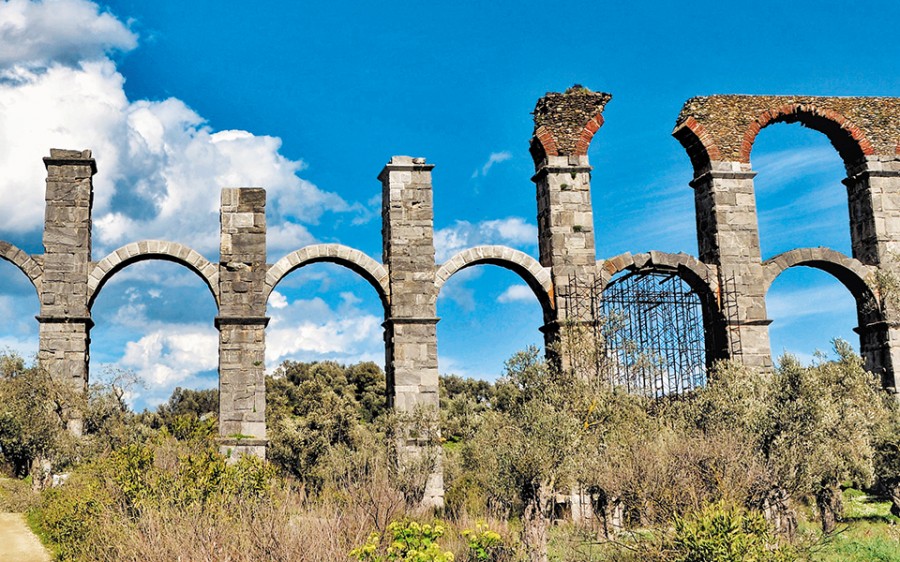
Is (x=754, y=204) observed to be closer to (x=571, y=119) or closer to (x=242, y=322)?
(x=571, y=119)

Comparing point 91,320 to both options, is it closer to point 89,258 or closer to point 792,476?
point 89,258

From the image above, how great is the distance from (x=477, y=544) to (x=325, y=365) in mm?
37503

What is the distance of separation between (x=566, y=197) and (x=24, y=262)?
12.8m

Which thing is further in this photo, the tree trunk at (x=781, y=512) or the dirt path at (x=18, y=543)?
the dirt path at (x=18, y=543)

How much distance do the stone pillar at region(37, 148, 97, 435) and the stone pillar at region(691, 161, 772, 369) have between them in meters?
15.1

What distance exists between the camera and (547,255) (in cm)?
2325

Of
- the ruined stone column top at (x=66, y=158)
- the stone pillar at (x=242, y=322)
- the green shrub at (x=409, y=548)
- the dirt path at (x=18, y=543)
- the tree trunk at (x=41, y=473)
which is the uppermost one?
the ruined stone column top at (x=66, y=158)

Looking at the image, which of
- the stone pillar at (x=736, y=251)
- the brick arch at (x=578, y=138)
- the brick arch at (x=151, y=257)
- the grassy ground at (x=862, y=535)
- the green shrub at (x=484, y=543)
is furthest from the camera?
the brick arch at (x=578, y=138)

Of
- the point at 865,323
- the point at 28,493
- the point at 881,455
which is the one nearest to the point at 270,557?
the point at 28,493

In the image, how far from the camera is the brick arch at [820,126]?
24234 mm

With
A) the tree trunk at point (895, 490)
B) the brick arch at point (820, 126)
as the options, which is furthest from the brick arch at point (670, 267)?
the tree trunk at point (895, 490)

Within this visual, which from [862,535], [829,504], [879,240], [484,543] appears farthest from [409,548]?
[879,240]

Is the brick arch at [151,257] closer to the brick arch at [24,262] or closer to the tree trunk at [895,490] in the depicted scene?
the brick arch at [24,262]

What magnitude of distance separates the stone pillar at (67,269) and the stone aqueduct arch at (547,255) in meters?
0.03
